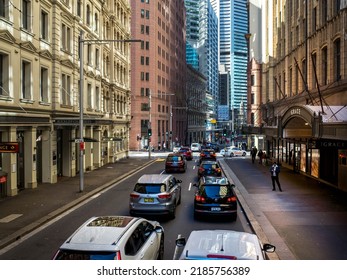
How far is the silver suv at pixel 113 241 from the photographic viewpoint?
7.95 m

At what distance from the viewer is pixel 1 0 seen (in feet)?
72.8

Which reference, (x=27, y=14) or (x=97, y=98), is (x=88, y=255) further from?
(x=97, y=98)

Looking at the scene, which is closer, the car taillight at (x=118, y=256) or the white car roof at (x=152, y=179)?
the car taillight at (x=118, y=256)

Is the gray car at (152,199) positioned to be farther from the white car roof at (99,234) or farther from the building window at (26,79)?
the building window at (26,79)

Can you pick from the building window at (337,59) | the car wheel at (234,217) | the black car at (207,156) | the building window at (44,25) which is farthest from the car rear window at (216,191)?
the black car at (207,156)

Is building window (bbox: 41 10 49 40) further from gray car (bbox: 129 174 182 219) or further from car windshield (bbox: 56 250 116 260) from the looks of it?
car windshield (bbox: 56 250 116 260)

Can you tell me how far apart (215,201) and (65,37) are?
20159mm

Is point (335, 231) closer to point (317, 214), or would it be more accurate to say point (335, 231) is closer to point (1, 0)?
point (317, 214)

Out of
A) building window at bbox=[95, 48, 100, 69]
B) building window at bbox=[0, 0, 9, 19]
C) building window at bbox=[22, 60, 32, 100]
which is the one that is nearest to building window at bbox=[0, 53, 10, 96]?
building window at bbox=[0, 0, 9, 19]

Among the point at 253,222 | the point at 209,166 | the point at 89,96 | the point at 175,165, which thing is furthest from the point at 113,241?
the point at 89,96

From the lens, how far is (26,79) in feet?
83.1

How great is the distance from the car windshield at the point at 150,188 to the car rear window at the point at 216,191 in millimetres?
1672

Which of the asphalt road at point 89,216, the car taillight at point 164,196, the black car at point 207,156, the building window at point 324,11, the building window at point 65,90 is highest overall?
the building window at point 324,11

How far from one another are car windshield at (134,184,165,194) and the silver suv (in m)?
6.05
